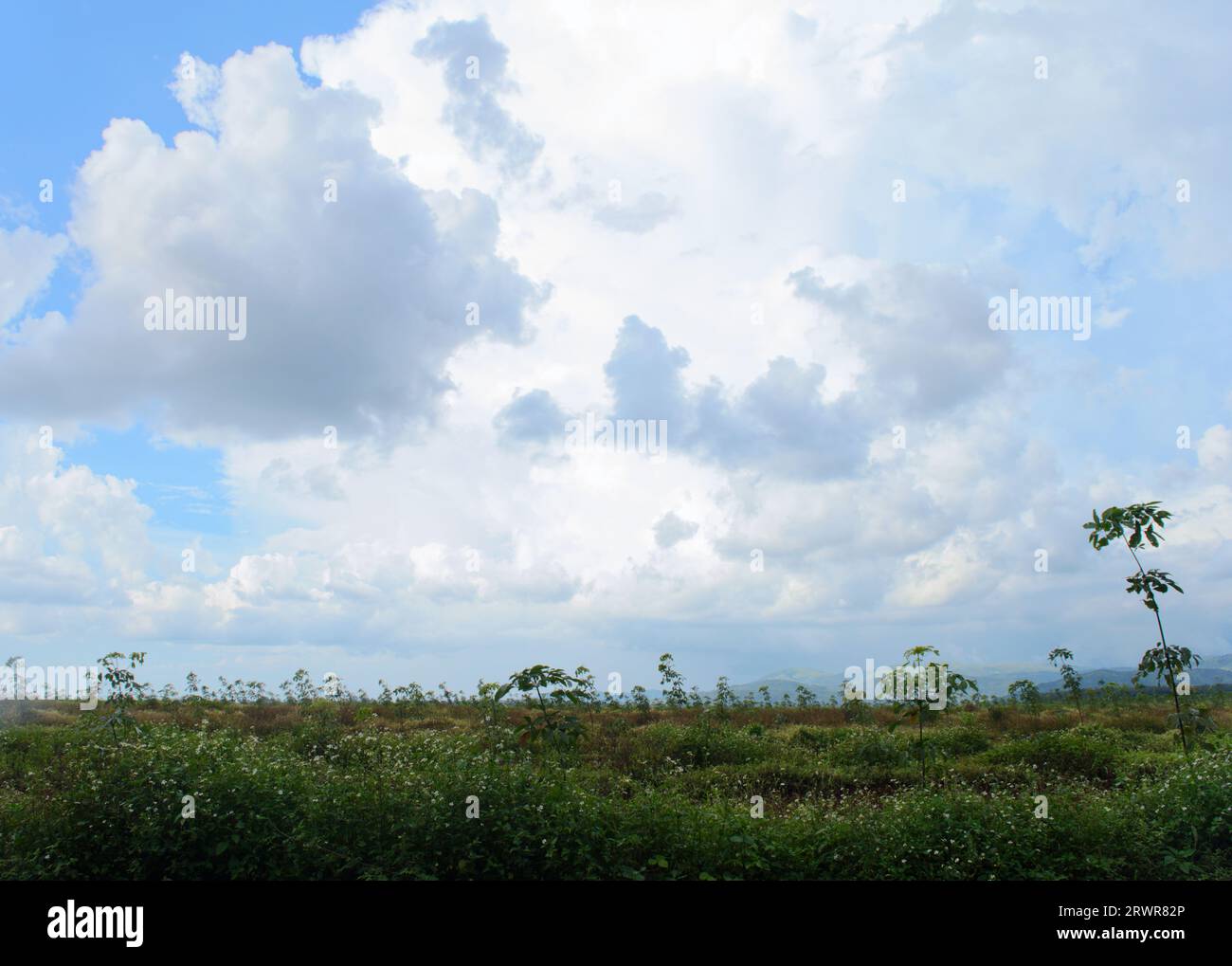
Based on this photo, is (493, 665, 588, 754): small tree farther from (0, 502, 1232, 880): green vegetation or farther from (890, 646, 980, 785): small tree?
(890, 646, 980, 785): small tree

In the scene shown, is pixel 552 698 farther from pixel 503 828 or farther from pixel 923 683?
pixel 923 683

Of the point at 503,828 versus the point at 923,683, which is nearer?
the point at 503,828

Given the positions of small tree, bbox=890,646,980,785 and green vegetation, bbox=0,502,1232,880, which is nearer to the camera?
green vegetation, bbox=0,502,1232,880

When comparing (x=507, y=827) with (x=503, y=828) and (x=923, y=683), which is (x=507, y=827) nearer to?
(x=503, y=828)

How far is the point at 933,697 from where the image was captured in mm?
10273

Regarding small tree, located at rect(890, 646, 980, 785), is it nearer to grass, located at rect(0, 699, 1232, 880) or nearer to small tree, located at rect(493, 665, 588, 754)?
grass, located at rect(0, 699, 1232, 880)

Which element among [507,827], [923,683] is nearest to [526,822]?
[507,827]

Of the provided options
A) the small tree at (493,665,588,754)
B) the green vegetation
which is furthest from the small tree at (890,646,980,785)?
the small tree at (493,665,588,754)

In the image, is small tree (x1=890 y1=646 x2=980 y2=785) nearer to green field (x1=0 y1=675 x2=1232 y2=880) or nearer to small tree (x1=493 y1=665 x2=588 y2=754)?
green field (x1=0 y1=675 x2=1232 y2=880)

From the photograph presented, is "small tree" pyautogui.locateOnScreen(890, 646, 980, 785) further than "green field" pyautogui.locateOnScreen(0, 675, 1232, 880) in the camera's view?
Yes
